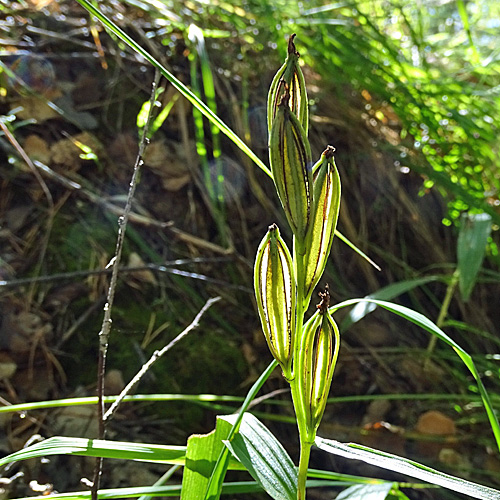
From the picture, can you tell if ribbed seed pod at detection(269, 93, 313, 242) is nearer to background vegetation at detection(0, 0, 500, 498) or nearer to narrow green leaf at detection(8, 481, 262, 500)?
narrow green leaf at detection(8, 481, 262, 500)

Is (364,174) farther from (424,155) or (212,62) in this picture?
(212,62)

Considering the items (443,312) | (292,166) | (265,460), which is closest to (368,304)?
(443,312)

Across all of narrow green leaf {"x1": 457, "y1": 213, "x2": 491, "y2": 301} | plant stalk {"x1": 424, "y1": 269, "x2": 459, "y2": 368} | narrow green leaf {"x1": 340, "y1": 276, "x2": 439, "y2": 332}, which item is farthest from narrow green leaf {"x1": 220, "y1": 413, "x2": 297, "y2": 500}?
plant stalk {"x1": 424, "y1": 269, "x2": 459, "y2": 368}

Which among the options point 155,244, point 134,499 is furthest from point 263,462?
point 155,244

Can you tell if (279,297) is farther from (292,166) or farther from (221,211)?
(221,211)

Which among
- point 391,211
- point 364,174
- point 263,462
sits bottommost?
point 263,462
